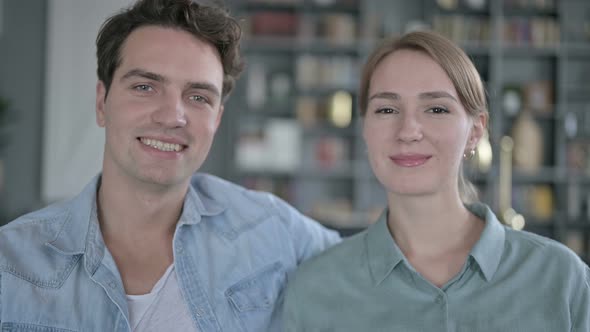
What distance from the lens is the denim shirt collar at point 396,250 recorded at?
1.65m

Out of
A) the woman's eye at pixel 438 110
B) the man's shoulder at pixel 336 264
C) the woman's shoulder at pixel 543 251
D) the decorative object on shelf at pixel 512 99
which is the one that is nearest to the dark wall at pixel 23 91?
the decorative object on shelf at pixel 512 99

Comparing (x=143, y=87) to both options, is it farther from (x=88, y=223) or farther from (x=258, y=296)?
(x=258, y=296)

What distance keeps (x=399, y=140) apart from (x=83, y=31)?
4734 mm

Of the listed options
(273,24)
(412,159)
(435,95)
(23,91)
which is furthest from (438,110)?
(23,91)

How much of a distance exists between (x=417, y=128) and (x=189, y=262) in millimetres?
711

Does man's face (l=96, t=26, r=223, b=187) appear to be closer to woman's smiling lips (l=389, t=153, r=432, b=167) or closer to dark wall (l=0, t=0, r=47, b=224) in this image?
woman's smiling lips (l=389, t=153, r=432, b=167)

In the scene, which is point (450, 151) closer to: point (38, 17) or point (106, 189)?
point (106, 189)

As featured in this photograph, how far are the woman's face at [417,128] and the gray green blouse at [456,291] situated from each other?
178mm

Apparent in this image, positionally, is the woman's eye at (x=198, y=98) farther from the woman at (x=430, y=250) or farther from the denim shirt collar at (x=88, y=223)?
the woman at (x=430, y=250)

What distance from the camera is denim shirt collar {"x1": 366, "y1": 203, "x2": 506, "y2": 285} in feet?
5.40

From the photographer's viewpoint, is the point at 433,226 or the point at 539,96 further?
the point at 539,96

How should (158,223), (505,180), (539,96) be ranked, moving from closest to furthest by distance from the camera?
1. (158,223)
2. (505,180)
3. (539,96)

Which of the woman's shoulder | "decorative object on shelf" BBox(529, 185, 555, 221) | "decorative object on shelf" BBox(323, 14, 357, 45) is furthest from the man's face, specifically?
"decorative object on shelf" BBox(529, 185, 555, 221)

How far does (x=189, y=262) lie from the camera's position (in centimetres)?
181
